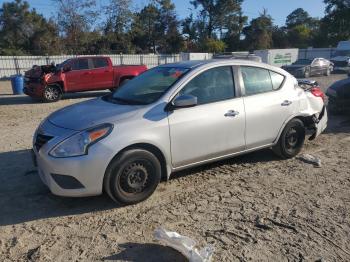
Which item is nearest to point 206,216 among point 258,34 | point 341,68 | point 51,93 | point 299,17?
point 51,93

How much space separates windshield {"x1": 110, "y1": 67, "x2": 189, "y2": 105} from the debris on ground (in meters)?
2.58

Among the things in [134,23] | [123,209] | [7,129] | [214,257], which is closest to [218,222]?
[214,257]

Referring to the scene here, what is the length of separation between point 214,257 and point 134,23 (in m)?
46.0

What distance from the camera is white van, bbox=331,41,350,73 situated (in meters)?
29.9

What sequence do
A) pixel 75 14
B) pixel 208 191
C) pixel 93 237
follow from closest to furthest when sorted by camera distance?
1. pixel 93 237
2. pixel 208 191
3. pixel 75 14

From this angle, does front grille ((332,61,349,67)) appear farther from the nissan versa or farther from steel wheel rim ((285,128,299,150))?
steel wheel rim ((285,128,299,150))

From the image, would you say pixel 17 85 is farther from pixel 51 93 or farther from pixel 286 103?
pixel 286 103

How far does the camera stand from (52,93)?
47.9ft

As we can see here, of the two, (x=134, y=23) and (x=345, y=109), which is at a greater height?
(x=134, y=23)

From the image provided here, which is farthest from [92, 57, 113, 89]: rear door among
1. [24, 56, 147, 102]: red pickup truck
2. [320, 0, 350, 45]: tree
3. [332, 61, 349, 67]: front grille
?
[320, 0, 350, 45]: tree

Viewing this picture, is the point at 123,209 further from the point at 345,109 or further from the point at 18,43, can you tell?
the point at 18,43

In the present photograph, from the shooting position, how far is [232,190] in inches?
192

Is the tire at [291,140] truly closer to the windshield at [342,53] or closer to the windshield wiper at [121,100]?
the windshield wiper at [121,100]

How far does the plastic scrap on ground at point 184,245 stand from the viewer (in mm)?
3230
